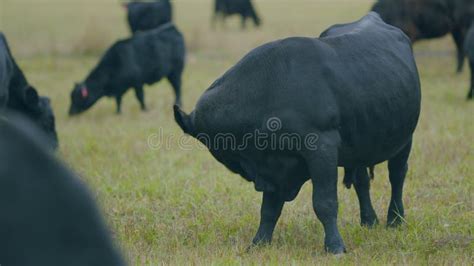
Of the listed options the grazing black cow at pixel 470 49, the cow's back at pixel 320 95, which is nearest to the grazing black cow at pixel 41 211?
the cow's back at pixel 320 95

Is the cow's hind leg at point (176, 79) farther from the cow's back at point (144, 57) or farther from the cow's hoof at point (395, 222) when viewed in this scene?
the cow's hoof at point (395, 222)

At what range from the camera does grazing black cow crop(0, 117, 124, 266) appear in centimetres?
155

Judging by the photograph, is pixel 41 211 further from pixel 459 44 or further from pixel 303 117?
pixel 459 44

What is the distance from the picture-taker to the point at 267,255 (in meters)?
5.57

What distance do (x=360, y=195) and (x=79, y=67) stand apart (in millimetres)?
15057

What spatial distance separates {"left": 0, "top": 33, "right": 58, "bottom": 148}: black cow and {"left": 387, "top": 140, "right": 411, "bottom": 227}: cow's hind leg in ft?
14.0

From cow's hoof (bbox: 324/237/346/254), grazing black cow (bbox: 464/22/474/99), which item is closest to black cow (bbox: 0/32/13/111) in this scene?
cow's hoof (bbox: 324/237/346/254)

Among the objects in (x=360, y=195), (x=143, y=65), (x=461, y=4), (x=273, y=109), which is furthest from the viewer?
(x=461, y=4)

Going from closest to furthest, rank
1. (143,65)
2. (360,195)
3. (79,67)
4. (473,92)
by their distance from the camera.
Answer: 1. (360,195)
2. (473,92)
3. (143,65)
4. (79,67)

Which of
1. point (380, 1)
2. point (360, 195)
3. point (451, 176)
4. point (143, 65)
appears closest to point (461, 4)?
point (380, 1)

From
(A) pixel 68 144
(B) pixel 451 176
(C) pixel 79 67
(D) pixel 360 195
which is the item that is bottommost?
(C) pixel 79 67

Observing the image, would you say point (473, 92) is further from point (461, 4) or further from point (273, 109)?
point (273, 109)

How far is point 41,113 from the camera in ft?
32.6

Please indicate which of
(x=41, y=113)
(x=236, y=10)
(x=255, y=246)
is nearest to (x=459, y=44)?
(x=41, y=113)
